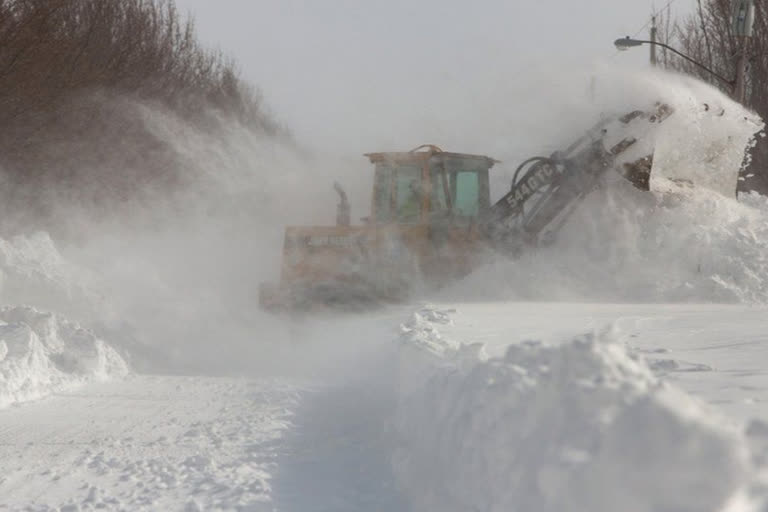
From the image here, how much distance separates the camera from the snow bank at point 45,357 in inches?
297

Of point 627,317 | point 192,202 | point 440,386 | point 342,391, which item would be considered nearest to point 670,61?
point 192,202

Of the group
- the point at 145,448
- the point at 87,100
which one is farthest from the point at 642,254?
the point at 87,100

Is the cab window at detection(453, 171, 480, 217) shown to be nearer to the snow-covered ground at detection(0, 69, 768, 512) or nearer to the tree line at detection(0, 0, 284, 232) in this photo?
the snow-covered ground at detection(0, 69, 768, 512)

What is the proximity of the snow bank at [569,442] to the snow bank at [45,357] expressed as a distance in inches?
150

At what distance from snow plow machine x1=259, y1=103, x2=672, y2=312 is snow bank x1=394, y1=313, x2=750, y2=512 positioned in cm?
689

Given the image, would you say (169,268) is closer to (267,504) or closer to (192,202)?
(192,202)

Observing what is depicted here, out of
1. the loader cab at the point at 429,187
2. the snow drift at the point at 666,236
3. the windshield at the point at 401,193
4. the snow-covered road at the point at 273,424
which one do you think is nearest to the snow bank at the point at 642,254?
the snow drift at the point at 666,236

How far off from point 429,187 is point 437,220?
410 millimetres

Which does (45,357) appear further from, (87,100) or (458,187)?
(87,100)

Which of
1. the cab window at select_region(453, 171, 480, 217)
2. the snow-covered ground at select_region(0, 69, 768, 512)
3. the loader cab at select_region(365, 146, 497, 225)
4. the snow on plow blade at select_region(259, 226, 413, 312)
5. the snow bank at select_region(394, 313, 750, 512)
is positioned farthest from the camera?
the cab window at select_region(453, 171, 480, 217)

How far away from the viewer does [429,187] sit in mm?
12172

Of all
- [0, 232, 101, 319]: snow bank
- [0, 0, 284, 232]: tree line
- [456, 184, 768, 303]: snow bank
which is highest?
[0, 0, 284, 232]: tree line

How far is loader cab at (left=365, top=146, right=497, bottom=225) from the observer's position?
12172mm

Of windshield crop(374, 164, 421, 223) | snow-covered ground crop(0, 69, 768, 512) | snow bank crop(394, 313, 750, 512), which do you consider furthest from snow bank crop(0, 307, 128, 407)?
windshield crop(374, 164, 421, 223)
